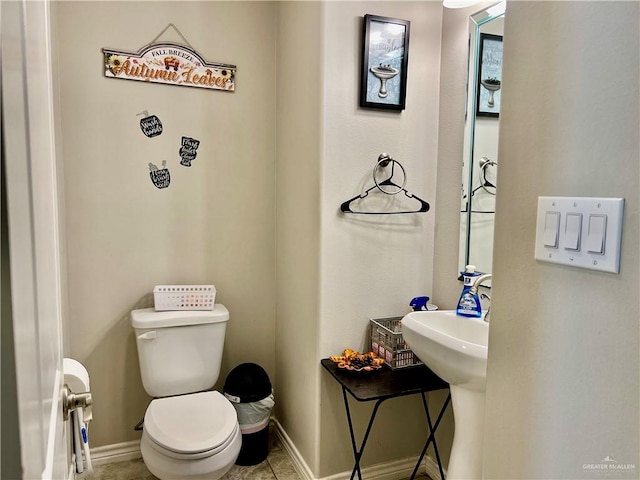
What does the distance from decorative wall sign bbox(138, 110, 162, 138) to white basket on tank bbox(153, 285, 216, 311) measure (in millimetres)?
756

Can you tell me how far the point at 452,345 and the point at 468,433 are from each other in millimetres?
372

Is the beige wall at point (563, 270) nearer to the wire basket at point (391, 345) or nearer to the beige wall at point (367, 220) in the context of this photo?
the wire basket at point (391, 345)

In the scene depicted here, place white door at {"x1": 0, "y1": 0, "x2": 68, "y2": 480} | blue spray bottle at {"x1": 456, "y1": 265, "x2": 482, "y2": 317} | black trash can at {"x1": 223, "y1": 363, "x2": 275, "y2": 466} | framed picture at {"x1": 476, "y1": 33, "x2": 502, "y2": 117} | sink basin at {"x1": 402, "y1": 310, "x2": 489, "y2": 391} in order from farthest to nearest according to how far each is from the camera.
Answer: black trash can at {"x1": 223, "y1": 363, "x2": 275, "y2": 466}
framed picture at {"x1": 476, "y1": 33, "x2": 502, "y2": 117}
blue spray bottle at {"x1": 456, "y1": 265, "x2": 482, "y2": 317}
sink basin at {"x1": 402, "y1": 310, "x2": 489, "y2": 391}
white door at {"x1": 0, "y1": 0, "x2": 68, "y2": 480}

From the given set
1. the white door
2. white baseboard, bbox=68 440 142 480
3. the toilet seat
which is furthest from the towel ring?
white baseboard, bbox=68 440 142 480

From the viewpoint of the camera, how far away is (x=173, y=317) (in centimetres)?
214

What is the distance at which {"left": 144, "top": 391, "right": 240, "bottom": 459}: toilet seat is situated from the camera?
1.74 m

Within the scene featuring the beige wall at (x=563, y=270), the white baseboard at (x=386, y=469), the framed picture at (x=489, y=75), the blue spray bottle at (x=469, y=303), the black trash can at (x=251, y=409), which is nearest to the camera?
the beige wall at (x=563, y=270)

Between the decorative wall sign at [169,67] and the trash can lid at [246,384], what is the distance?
145cm

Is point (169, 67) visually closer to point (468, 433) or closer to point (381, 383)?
point (381, 383)

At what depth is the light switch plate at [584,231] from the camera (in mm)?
670

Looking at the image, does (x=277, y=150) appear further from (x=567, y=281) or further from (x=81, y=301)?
(x=567, y=281)

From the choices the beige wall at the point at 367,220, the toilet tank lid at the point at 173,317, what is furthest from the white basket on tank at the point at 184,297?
the beige wall at the point at 367,220

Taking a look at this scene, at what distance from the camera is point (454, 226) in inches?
80.4

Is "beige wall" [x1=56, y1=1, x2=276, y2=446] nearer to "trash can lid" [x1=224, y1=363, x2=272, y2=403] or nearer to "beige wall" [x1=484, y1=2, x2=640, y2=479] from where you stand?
"trash can lid" [x1=224, y1=363, x2=272, y2=403]
